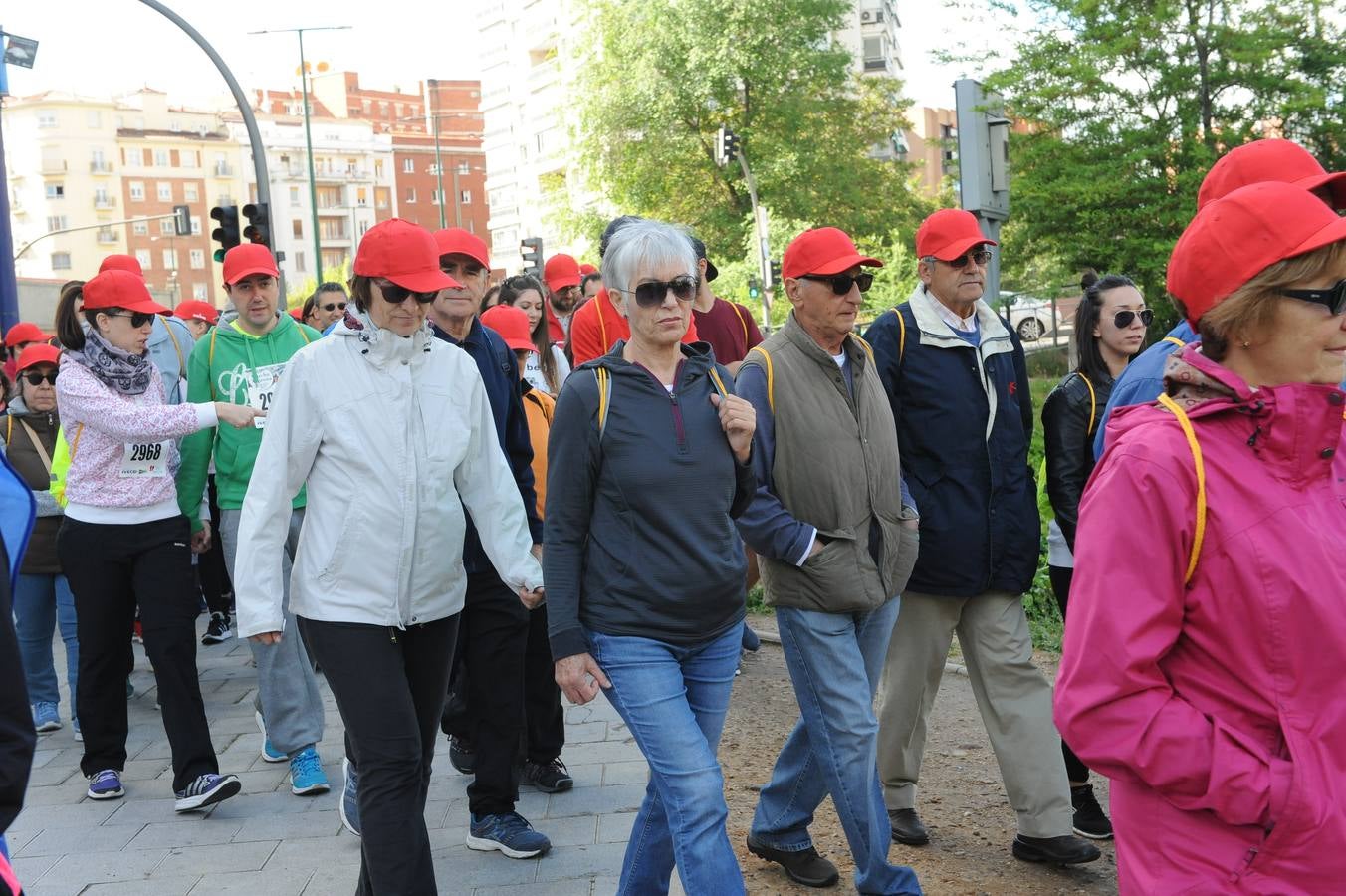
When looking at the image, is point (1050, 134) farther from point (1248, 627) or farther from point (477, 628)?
point (1248, 627)

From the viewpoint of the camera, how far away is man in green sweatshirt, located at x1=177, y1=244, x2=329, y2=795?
21.3ft

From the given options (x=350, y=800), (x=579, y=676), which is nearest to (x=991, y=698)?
(x=579, y=676)

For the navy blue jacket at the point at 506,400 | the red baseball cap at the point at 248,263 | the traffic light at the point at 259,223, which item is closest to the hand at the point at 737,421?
Result: the navy blue jacket at the point at 506,400

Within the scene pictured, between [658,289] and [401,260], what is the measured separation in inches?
35.9

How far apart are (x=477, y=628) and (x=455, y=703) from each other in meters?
1.33

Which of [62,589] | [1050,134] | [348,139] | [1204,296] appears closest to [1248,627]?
[1204,296]

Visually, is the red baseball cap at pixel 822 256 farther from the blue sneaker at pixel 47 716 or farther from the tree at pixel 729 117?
the tree at pixel 729 117

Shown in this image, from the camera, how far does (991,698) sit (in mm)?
5195

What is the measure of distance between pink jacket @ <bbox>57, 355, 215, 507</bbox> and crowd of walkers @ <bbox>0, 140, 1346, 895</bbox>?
0.05 feet

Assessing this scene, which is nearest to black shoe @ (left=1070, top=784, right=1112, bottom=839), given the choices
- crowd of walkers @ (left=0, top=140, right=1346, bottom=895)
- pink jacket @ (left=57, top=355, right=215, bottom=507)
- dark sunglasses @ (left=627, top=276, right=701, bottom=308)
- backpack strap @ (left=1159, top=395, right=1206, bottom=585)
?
crowd of walkers @ (left=0, top=140, right=1346, bottom=895)

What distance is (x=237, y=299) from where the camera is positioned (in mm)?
6859

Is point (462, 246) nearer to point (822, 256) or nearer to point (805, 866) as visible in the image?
point (822, 256)

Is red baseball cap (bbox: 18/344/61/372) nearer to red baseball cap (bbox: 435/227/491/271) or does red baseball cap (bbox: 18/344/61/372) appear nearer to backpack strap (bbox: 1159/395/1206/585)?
red baseball cap (bbox: 435/227/491/271)

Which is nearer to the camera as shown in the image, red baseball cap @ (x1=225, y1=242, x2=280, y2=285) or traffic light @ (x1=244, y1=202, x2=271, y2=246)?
red baseball cap @ (x1=225, y1=242, x2=280, y2=285)
